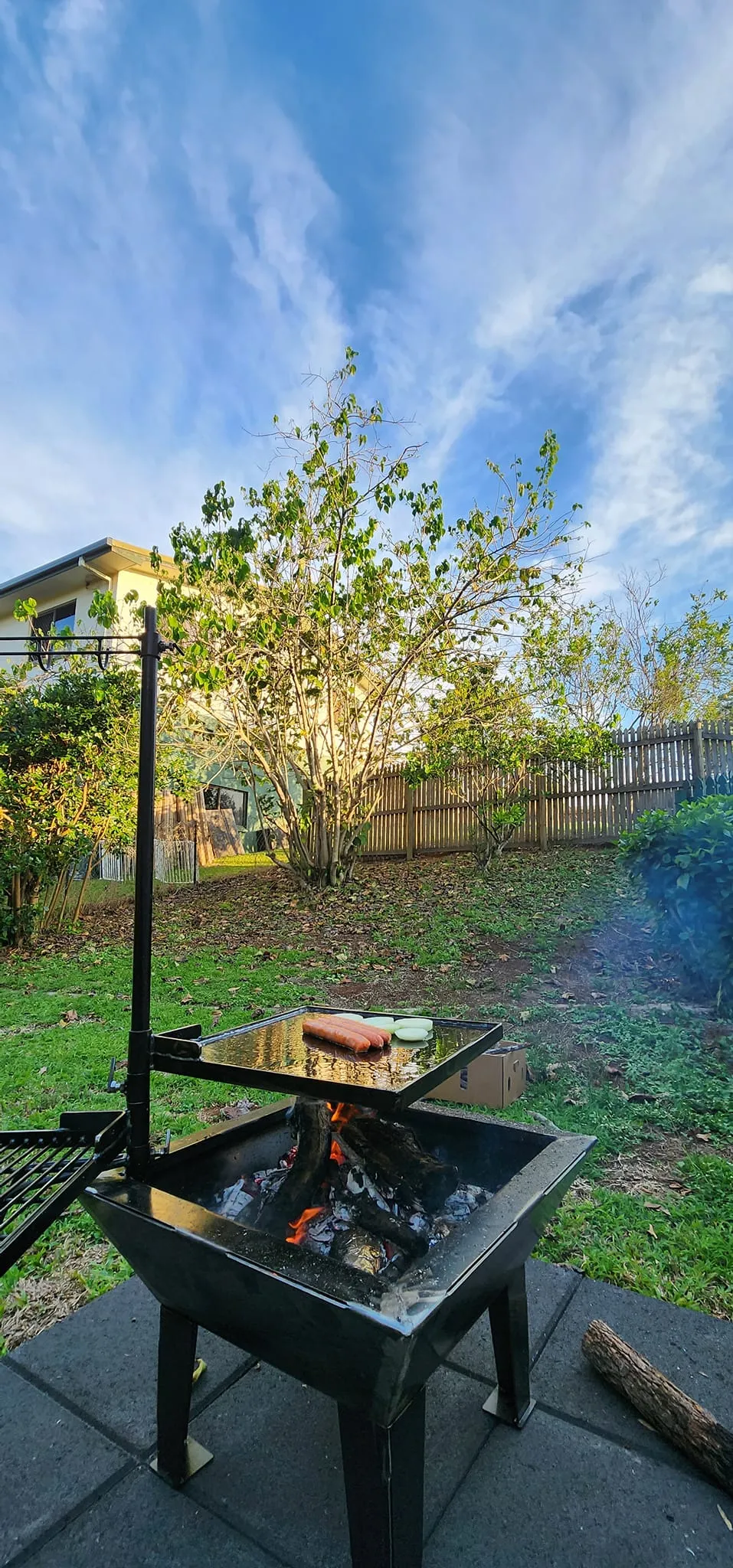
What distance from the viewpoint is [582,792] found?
9.52 m

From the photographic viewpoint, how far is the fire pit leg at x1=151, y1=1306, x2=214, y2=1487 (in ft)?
4.58

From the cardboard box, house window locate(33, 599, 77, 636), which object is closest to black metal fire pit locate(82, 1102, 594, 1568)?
the cardboard box

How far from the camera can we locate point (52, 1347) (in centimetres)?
181

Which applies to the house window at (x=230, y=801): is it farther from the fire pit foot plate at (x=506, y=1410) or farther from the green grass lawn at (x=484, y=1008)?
the fire pit foot plate at (x=506, y=1410)

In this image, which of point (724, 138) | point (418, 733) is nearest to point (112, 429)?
point (418, 733)

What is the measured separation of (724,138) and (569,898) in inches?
245

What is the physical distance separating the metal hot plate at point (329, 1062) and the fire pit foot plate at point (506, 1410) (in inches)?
30.6

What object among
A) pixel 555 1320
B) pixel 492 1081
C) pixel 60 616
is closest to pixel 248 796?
pixel 60 616

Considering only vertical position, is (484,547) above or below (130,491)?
below

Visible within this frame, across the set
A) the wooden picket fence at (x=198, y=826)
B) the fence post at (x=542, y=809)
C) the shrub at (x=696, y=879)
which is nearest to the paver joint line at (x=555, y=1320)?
the shrub at (x=696, y=879)

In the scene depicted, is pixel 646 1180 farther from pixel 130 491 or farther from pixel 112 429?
pixel 130 491

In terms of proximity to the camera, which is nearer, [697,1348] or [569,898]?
[697,1348]

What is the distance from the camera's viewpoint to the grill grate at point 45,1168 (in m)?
1.05

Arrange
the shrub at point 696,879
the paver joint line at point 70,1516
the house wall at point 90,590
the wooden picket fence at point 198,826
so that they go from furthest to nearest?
the house wall at point 90,590 → the wooden picket fence at point 198,826 → the shrub at point 696,879 → the paver joint line at point 70,1516
